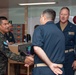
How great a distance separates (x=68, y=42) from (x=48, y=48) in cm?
88

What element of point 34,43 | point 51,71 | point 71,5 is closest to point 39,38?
point 34,43

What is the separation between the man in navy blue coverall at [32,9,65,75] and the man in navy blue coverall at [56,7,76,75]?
772 mm

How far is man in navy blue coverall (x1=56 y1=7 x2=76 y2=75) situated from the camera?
3.09 metres

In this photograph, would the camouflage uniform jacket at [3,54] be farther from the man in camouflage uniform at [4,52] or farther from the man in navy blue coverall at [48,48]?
the man in navy blue coverall at [48,48]

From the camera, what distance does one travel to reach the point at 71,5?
8328mm

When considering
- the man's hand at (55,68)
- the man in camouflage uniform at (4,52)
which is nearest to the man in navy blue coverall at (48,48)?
the man's hand at (55,68)

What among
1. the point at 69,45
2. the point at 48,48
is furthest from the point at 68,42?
the point at 48,48

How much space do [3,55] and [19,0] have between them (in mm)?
4692

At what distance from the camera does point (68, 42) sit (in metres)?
3.09

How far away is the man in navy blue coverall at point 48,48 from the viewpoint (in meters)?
2.26

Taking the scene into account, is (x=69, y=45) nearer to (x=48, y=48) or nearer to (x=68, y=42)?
(x=68, y=42)

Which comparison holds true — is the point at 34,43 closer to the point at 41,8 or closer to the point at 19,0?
the point at 19,0

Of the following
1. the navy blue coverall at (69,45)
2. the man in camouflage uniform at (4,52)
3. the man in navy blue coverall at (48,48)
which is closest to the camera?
the man in navy blue coverall at (48,48)

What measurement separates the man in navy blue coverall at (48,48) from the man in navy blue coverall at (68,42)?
77 centimetres
